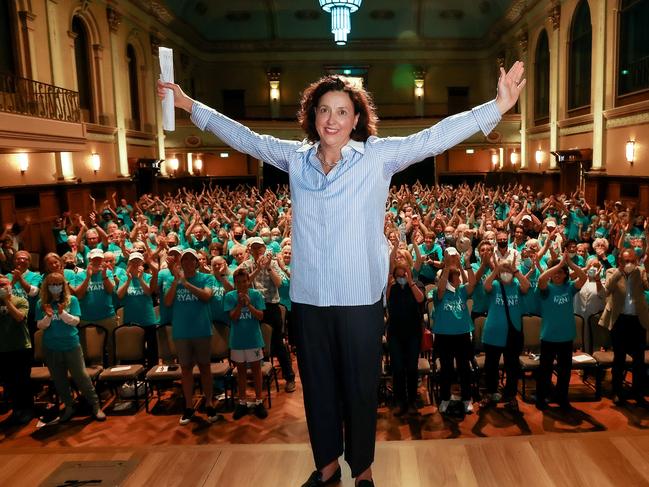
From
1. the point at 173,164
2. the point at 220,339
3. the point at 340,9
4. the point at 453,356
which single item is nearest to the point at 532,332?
the point at 453,356

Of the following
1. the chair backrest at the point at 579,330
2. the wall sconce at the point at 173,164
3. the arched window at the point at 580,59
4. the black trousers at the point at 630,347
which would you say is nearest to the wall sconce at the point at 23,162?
the wall sconce at the point at 173,164

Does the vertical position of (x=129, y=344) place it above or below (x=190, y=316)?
below

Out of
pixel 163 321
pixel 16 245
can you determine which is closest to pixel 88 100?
pixel 16 245

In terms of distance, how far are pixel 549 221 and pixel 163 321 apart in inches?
256

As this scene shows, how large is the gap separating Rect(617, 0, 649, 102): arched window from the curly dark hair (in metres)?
14.1

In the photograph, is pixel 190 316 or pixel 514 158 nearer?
pixel 190 316

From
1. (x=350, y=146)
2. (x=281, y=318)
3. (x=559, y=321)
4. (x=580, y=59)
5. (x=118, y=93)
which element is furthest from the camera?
(x=118, y=93)

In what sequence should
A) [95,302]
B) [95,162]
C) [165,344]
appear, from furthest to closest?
[95,162], [95,302], [165,344]

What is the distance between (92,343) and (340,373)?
530cm

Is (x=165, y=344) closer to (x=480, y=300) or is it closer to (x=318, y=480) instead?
(x=480, y=300)

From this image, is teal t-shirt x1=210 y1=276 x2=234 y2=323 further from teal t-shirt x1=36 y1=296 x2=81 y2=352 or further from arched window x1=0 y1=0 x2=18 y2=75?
arched window x1=0 y1=0 x2=18 y2=75

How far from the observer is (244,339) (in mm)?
6148

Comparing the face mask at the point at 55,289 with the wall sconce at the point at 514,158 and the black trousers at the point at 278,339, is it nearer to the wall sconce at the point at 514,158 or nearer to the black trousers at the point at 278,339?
the black trousers at the point at 278,339

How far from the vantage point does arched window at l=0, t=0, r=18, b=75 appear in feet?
43.6
